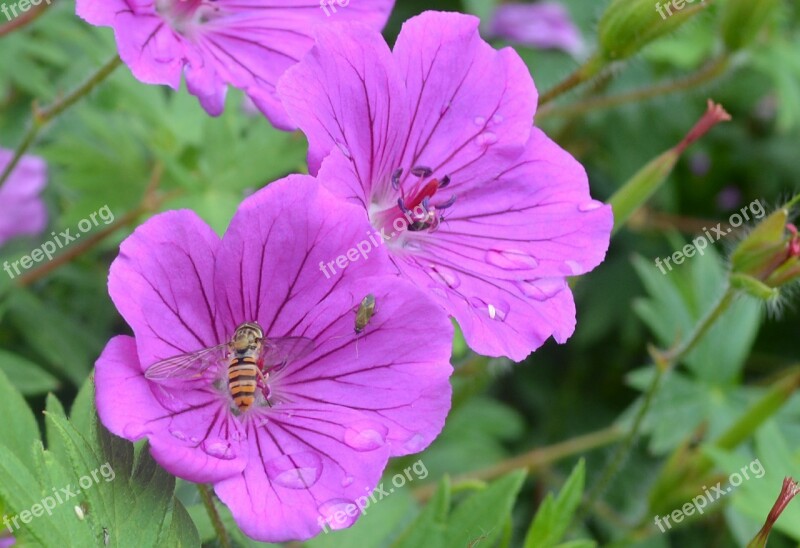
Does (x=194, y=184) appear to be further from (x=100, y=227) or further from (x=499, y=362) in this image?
(x=499, y=362)

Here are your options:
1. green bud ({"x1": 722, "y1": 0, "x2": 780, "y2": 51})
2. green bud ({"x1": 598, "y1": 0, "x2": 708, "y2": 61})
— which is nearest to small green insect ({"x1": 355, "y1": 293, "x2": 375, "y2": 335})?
green bud ({"x1": 598, "y1": 0, "x2": 708, "y2": 61})
